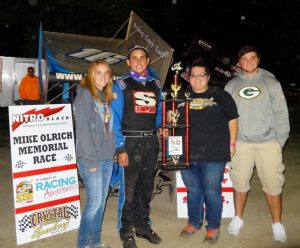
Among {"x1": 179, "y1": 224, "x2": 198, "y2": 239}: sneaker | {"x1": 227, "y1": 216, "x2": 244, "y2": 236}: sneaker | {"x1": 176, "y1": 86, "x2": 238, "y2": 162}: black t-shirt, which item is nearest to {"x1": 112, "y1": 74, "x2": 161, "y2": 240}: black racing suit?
{"x1": 176, "y1": 86, "x2": 238, "y2": 162}: black t-shirt

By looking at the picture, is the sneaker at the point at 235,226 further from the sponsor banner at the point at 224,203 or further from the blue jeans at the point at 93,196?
the blue jeans at the point at 93,196

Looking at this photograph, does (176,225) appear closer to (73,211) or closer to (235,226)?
(235,226)

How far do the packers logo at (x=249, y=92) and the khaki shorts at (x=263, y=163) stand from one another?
555 millimetres

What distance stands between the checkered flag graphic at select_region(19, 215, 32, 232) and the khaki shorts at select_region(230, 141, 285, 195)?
246cm

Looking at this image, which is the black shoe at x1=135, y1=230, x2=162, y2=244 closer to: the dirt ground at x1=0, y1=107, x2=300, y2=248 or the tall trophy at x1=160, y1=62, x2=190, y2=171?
the dirt ground at x1=0, y1=107, x2=300, y2=248

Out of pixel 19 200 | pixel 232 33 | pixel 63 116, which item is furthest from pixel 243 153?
pixel 232 33

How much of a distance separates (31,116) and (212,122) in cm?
202

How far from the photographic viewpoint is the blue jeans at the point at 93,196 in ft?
12.6

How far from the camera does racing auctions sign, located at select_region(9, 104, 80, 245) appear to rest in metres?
4.31

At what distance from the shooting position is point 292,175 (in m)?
8.12

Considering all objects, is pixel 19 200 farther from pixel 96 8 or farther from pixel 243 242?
pixel 96 8

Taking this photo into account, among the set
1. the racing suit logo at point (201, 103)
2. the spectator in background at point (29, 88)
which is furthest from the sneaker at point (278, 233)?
the spectator in background at point (29, 88)

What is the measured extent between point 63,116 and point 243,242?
2612 mm

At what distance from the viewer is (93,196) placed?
12.7ft
